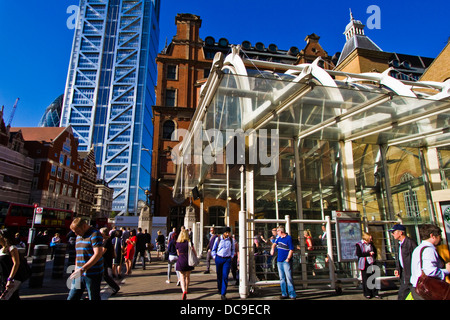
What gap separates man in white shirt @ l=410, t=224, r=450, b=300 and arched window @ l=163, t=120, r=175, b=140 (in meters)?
27.1

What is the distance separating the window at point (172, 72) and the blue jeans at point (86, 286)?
29.5 m

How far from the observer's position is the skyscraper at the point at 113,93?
122 meters

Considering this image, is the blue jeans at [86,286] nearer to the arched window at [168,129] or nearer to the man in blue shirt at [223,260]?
the man in blue shirt at [223,260]

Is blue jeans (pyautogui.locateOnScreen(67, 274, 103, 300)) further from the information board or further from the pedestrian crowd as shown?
the information board

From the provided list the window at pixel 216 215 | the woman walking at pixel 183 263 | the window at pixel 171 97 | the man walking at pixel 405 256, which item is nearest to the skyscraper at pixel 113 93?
the window at pixel 171 97

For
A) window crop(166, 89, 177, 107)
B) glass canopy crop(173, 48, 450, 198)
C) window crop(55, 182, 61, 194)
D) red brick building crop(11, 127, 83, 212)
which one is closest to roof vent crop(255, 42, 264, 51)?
window crop(166, 89, 177, 107)

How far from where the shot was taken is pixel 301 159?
1023 cm

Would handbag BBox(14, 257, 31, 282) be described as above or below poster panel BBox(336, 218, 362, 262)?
below

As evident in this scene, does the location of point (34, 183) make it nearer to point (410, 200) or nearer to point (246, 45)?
point (246, 45)

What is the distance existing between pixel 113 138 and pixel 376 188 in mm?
126411

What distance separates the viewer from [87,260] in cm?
431

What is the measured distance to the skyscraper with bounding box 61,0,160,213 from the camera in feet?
400

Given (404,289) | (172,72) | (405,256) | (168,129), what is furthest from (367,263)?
(172,72)

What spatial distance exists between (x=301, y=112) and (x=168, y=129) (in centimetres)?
2328
